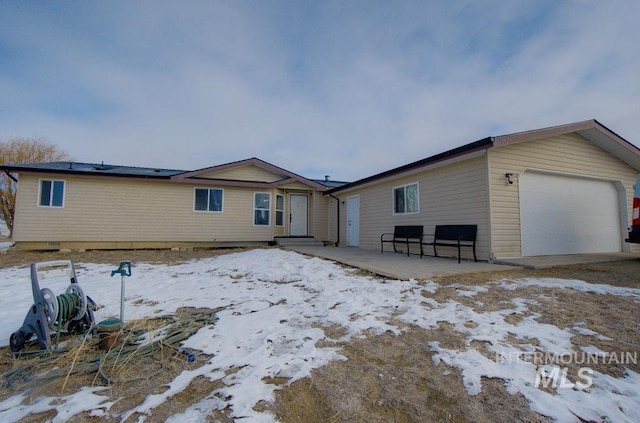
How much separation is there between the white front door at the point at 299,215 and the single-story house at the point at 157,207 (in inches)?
1.9

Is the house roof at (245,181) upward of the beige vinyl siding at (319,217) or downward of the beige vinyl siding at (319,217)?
upward

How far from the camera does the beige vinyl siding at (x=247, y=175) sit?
11.9 m

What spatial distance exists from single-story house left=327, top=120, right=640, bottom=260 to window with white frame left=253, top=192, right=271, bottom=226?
532cm

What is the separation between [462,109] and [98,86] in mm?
14732

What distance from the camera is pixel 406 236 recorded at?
852 centimetres

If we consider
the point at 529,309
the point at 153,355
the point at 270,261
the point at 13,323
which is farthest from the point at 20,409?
the point at 270,261

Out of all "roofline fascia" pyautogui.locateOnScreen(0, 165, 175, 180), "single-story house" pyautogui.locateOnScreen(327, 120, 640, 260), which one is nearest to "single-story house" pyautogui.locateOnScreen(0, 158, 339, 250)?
"roofline fascia" pyautogui.locateOnScreen(0, 165, 175, 180)

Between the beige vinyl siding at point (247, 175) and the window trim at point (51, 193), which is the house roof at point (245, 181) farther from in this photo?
the window trim at point (51, 193)

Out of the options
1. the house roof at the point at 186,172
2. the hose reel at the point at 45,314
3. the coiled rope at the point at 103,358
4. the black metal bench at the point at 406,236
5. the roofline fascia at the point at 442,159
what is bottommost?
the coiled rope at the point at 103,358

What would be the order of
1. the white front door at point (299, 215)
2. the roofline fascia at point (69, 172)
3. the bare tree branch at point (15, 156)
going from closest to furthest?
1. the roofline fascia at point (69, 172)
2. the white front door at point (299, 215)
3. the bare tree branch at point (15, 156)

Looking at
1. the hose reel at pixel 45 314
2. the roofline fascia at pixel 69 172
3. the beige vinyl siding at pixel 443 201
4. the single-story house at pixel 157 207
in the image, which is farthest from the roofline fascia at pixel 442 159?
the roofline fascia at pixel 69 172

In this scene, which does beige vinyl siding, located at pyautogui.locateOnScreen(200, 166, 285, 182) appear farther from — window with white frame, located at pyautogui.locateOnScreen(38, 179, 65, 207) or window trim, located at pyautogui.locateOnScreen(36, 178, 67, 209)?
window with white frame, located at pyautogui.locateOnScreen(38, 179, 65, 207)

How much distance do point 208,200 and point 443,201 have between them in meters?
9.18

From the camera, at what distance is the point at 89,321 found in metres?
2.88
